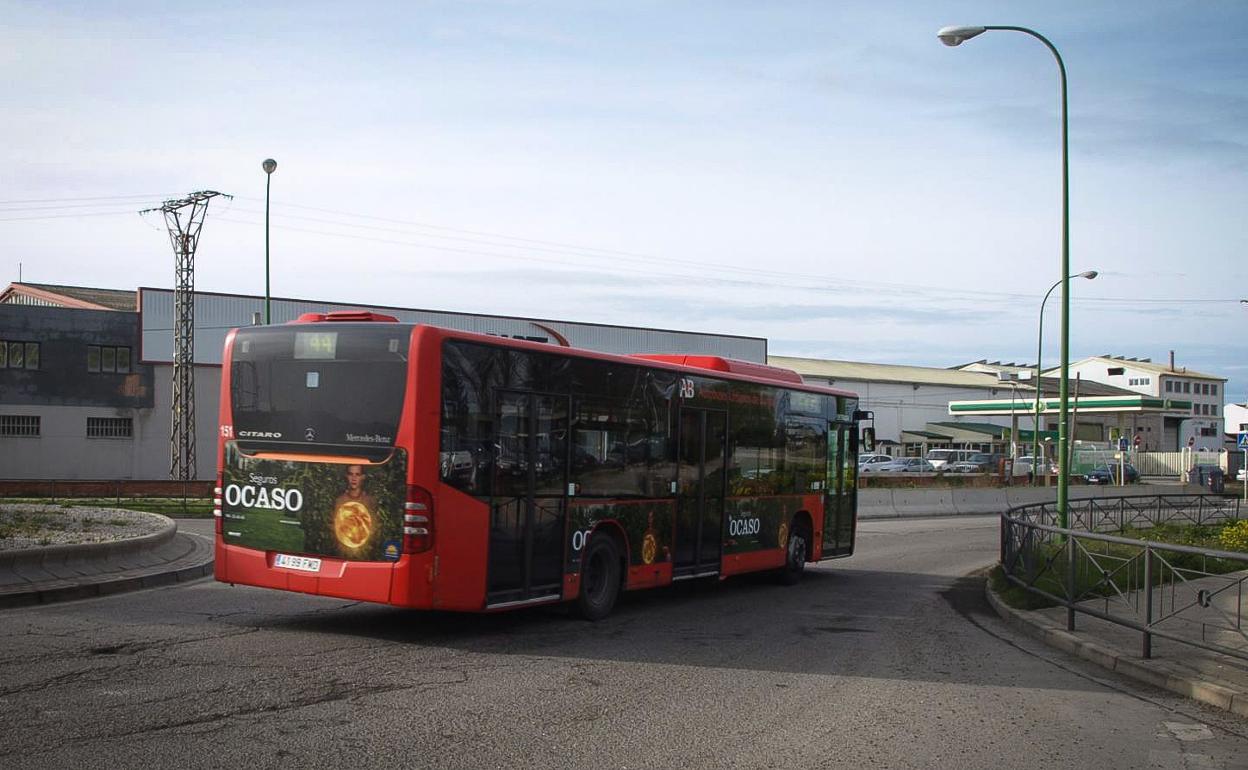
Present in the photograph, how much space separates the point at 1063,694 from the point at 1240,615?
1.77 m

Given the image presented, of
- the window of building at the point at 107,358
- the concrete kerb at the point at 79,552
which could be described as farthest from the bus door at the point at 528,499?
the window of building at the point at 107,358

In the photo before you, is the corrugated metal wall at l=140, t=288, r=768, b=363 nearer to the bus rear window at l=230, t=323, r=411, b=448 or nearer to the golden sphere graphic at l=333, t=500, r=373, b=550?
the bus rear window at l=230, t=323, r=411, b=448

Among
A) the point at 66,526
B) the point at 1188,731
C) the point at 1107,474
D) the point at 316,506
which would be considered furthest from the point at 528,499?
the point at 1107,474

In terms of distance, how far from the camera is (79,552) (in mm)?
13727

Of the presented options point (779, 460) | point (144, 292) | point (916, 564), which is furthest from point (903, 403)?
point (779, 460)

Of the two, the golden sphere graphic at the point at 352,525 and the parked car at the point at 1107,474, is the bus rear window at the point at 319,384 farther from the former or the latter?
the parked car at the point at 1107,474

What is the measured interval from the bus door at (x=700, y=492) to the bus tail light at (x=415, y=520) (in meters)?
4.85

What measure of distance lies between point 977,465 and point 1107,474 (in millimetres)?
8475

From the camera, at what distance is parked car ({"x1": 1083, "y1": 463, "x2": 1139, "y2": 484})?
210ft

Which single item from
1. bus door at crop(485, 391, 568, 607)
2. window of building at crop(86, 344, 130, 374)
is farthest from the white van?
bus door at crop(485, 391, 568, 607)

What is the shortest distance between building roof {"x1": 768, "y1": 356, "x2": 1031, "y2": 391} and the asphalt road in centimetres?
7579

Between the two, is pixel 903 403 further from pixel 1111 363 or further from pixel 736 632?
pixel 736 632

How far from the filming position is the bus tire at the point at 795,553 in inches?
711

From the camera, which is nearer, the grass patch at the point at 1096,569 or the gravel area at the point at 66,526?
the grass patch at the point at 1096,569
